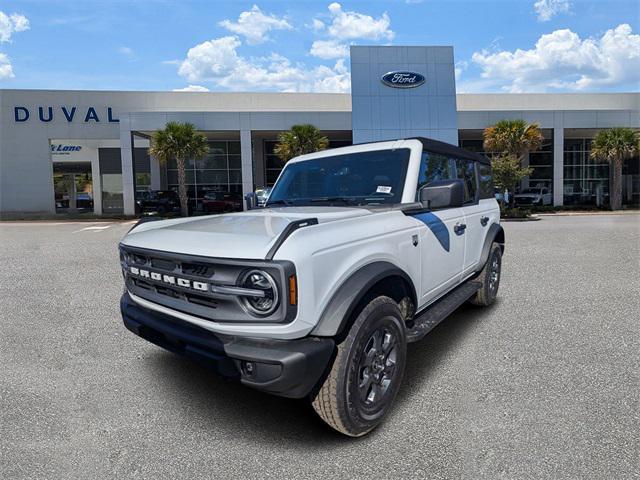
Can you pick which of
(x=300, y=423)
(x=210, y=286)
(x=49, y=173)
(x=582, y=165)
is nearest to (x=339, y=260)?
(x=210, y=286)

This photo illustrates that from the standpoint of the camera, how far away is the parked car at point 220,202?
92.2 ft

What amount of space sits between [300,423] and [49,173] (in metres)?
33.9

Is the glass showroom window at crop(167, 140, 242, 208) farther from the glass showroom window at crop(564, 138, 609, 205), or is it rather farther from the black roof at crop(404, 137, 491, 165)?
the black roof at crop(404, 137, 491, 165)

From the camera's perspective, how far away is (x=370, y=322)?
2.54 m

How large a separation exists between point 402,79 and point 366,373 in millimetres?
26621

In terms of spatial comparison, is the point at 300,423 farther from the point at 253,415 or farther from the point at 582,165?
the point at 582,165

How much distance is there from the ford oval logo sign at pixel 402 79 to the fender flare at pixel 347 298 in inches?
1025

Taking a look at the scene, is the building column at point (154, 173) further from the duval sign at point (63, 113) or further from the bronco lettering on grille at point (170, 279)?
the bronco lettering on grille at point (170, 279)

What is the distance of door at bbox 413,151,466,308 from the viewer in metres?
3.35

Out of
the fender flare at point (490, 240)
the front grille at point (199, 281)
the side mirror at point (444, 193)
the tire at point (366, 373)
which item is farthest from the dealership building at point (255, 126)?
the tire at point (366, 373)

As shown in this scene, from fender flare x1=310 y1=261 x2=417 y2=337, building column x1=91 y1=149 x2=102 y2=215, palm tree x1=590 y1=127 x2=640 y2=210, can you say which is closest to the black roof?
fender flare x1=310 y1=261 x2=417 y2=337

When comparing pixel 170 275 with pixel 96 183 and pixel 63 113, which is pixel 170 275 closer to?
pixel 63 113

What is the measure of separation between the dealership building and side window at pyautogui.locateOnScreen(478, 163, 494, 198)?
804 inches

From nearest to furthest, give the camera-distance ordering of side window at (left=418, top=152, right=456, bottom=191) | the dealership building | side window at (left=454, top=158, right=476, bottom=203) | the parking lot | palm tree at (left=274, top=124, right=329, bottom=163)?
the parking lot → side window at (left=418, top=152, right=456, bottom=191) → side window at (left=454, top=158, right=476, bottom=203) → palm tree at (left=274, top=124, right=329, bottom=163) → the dealership building
